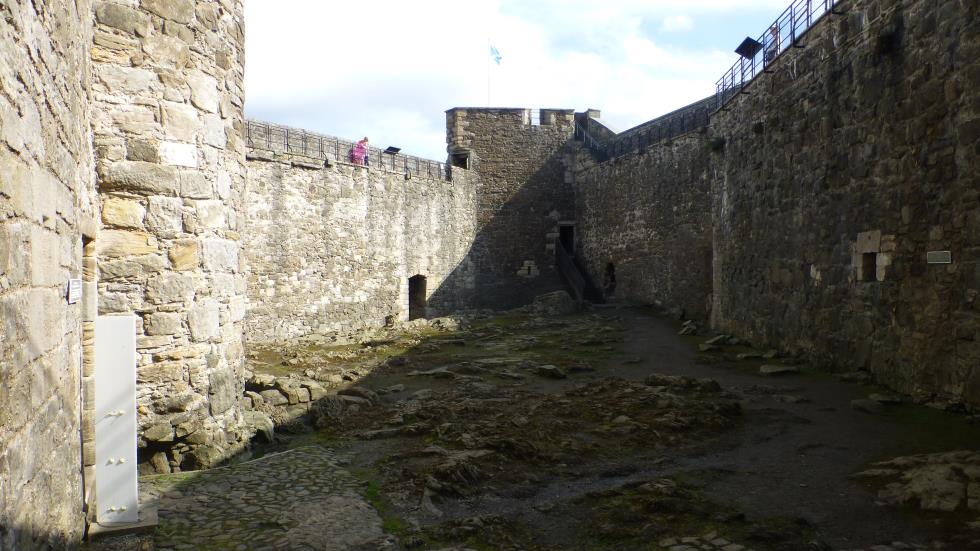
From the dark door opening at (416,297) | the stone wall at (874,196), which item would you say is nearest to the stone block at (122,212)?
the stone wall at (874,196)

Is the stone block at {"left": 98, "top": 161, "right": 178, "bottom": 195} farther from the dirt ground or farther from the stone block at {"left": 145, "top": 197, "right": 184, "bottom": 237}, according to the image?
the dirt ground

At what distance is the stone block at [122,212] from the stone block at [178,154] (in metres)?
0.50

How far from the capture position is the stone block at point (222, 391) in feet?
22.4

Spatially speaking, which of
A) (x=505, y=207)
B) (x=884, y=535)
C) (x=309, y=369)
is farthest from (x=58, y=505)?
(x=505, y=207)

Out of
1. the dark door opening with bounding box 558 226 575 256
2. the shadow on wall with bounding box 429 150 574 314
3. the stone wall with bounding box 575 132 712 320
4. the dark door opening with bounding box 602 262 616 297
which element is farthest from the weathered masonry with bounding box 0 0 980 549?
the dark door opening with bounding box 558 226 575 256

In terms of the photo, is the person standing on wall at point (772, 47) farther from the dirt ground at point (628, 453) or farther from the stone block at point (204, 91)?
the stone block at point (204, 91)

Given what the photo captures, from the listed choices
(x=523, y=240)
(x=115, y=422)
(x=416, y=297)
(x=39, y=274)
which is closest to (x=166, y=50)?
(x=115, y=422)

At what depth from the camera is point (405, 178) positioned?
20234mm

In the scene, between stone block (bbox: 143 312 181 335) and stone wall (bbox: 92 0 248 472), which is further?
stone block (bbox: 143 312 181 335)

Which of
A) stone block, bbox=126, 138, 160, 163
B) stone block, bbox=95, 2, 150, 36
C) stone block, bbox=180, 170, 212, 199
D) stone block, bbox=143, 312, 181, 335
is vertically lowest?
stone block, bbox=143, 312, 181, 335

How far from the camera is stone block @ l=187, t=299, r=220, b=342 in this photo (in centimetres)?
661

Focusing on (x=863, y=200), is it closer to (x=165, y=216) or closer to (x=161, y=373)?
(x=165, y=216)

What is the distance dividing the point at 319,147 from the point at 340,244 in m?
2.49

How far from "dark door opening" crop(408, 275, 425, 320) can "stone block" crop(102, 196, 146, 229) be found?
51.3 ft
